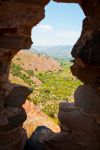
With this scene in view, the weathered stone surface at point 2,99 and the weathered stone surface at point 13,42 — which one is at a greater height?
the weathered stone surface at point 13,42

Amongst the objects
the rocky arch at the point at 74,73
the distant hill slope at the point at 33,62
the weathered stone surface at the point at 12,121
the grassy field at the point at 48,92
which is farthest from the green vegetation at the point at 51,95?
the rocky arch at the point at 74,73

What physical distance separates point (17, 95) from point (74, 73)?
0.92 m

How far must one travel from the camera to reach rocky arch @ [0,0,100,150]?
13.5ft

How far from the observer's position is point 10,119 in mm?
4551

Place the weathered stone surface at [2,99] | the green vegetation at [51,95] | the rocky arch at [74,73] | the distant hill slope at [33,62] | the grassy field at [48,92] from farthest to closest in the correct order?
the distant hill slope at [33,62] → the grassy field at [48,92] → the green vegetation at [51,95] → the weathered stone surface at [2,99] → the rocky arch at [74,73]

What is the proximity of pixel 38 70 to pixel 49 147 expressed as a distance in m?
59.2

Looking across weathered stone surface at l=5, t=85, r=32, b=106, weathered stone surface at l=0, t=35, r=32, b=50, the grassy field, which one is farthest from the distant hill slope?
weathered stone surface at l=0, t=35, r=32, b=50

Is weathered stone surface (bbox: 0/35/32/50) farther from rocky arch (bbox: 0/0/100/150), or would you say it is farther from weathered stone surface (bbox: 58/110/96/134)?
weathered stone surface (bbox: 58/110/96/134)

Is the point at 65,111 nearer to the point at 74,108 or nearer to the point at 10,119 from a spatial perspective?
the point at 74,108

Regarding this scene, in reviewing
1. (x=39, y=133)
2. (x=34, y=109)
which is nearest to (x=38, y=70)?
(x=34, y=109)

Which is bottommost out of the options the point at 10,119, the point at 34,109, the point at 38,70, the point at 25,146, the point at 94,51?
the point at 38,70

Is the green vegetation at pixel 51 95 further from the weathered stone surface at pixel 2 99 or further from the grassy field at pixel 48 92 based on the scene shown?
the weathered stone surface at pixel 2 99

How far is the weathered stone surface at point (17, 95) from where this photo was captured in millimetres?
4613

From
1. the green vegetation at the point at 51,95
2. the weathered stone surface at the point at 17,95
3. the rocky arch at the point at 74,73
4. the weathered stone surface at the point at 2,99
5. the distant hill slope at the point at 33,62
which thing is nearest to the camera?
the rocky arch at the point at 74,73
